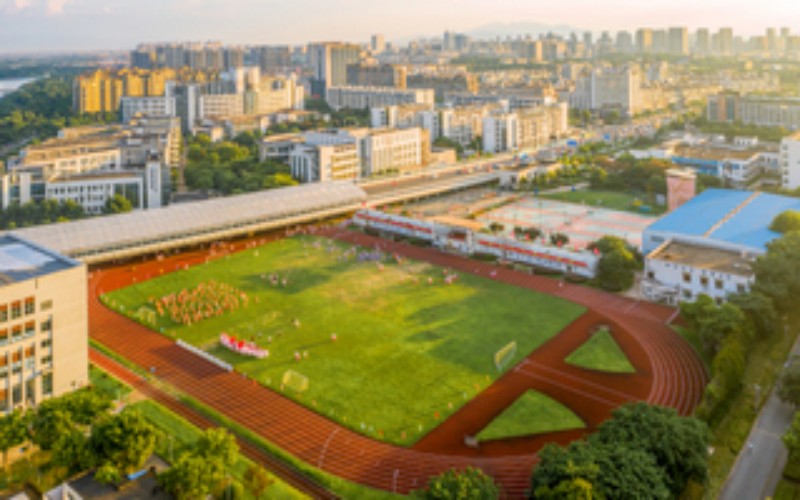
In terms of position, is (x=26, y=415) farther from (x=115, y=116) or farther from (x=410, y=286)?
(x=115, y=116)

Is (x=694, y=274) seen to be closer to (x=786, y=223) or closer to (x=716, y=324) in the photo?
(x=716, y=324)

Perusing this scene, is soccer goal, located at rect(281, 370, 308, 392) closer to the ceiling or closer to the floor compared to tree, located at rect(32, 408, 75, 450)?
closer to the floor

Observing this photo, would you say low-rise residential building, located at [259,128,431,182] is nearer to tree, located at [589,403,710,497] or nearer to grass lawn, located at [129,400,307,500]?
grass lawn, located at [129,400,307,500]

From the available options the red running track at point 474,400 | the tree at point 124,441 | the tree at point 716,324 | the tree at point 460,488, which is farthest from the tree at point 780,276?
the tree at point 124,441

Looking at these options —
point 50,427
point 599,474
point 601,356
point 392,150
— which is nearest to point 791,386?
point 601,356

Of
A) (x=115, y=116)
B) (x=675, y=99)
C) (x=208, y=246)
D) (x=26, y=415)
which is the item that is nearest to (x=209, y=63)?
(x=115, y=116)

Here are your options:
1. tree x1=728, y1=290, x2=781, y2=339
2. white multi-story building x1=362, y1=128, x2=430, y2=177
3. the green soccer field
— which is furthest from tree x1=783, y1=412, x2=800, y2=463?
white multi-story building x1=362, y1=128, x2=430, y2=177
